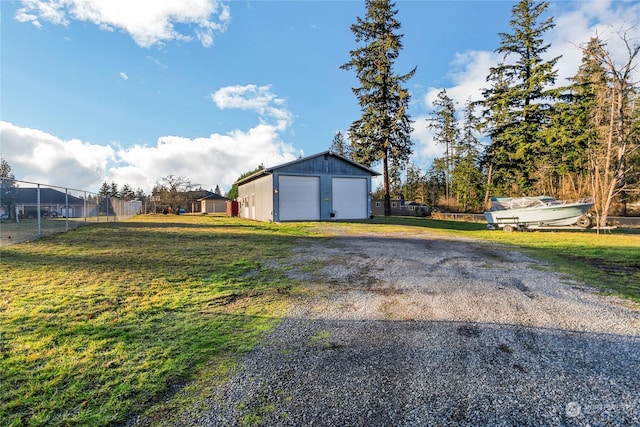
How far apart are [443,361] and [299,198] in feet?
Answer: 53.2

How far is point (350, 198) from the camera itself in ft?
65.2

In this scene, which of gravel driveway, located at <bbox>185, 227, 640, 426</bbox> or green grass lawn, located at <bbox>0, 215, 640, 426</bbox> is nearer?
gravel driveway, located at <bbox>185, 227, 640, 426</bbox>

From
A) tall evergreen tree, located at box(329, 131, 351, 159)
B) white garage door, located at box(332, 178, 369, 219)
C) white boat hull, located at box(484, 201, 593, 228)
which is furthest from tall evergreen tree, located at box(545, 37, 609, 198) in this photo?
tall evergreen tree, located at box(329, 131, 351, 159)

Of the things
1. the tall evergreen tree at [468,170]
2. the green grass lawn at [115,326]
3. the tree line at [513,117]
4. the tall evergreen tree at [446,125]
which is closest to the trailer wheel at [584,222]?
the tree line at [513,117]

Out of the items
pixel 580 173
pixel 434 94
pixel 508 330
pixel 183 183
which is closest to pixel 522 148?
pixel 580 173

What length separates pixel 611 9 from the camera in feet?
44.2

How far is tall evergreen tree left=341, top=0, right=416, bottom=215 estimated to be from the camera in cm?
2470

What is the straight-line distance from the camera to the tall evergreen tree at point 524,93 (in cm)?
2322

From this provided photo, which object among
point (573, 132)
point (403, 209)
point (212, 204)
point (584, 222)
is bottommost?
point (584, 222)

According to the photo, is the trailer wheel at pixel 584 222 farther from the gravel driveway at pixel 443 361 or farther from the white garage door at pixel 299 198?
the white garage door at pixel 299 198

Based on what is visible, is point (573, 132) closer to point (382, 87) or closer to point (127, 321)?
point (382, 87)

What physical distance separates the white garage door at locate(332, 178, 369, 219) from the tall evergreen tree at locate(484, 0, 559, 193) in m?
14.1

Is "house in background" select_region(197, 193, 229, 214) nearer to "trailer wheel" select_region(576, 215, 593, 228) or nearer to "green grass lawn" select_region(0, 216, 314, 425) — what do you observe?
"green grass lawn" select_region(0, 216, 314, 425)

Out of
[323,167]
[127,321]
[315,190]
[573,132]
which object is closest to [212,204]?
[315,190]
